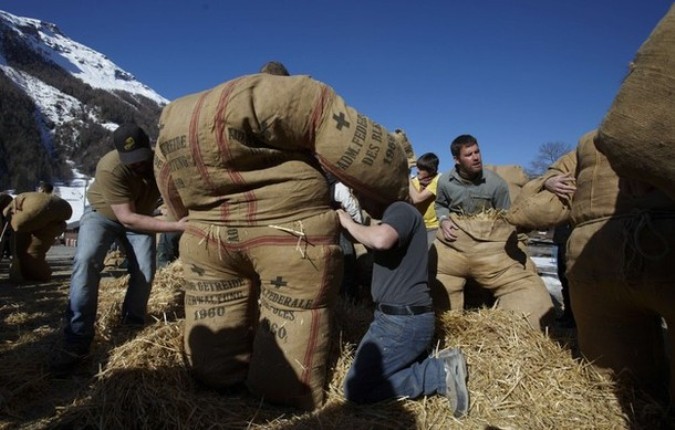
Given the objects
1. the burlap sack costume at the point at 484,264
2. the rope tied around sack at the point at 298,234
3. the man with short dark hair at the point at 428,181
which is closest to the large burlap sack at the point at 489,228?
the burlap sack costume at the point at 484,264

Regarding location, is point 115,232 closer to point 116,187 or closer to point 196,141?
point 116,187

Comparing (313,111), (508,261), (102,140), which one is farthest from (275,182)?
(102,140)

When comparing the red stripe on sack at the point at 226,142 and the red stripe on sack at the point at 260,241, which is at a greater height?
the red stripe on sack at the point at 226,142

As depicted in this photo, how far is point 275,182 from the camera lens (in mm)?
2838

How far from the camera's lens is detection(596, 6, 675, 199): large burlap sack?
1.43 metres

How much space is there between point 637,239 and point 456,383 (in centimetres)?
128

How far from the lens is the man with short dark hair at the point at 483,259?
14.7ft

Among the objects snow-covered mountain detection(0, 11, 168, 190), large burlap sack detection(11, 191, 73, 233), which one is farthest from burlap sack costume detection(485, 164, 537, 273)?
snow-covered mountain detection(0, 11, 168, 190)

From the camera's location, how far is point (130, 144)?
3.65 m

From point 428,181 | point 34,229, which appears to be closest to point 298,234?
point 428,181

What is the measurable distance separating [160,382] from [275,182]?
1.47 meters

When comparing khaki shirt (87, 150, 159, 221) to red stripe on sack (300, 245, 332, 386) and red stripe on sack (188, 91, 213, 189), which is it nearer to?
red stripe on sack (188, 91, 213, 189)

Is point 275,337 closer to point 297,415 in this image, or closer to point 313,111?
point 297,415

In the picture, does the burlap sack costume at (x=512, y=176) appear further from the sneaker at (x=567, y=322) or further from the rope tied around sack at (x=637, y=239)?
the rope tied around sack at (x=637, y=239)
